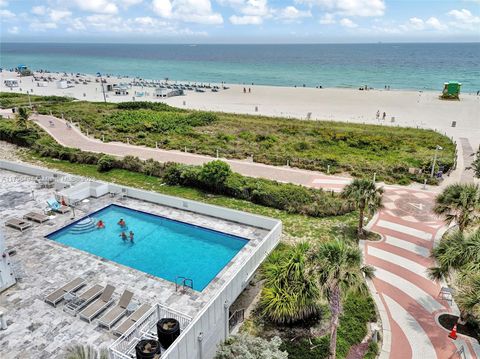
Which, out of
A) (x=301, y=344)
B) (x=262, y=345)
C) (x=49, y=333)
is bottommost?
(x=301, y=344)

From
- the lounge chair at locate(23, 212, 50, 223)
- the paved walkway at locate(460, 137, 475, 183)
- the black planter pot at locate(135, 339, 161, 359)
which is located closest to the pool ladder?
the black planter pot at locate(135, 339, 161, 359)

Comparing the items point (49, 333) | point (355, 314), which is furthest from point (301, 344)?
point (49, 333)

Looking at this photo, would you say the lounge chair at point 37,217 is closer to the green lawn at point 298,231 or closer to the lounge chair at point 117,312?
the green lawn at point 298,231

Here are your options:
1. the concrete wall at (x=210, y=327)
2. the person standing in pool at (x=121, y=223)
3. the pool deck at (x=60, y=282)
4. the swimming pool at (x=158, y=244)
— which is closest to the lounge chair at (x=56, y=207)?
the pool deck at (x=60, y=282)

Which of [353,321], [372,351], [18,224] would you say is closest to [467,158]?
[353,321]

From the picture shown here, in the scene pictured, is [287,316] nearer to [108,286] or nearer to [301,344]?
Result: [301,344]

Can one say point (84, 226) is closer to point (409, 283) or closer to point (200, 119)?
point (409, 283)

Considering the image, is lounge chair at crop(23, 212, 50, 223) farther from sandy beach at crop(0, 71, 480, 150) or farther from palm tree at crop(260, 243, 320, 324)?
sandy beach at crop(0, 71, 480, 150)
